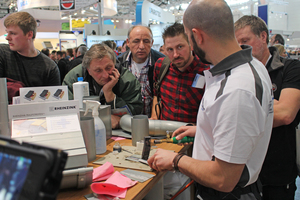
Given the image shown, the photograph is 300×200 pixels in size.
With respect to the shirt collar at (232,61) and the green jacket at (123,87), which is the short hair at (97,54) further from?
the shirt collar at (232,61)

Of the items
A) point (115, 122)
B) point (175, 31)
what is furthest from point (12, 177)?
point (175, 31)

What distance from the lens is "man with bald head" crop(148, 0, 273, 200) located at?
0.81 meters

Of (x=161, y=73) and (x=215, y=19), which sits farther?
(x=161, y=73)

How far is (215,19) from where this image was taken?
36.4 inches

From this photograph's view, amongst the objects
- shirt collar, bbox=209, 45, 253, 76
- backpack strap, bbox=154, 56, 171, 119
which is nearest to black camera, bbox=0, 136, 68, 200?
shirt collar, bbox=209, 45, 253, 76

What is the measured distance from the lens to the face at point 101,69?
6.62 ft

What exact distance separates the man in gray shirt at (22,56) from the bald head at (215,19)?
6.49 ft

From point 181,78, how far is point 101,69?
74 cm

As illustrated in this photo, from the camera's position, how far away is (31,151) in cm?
36

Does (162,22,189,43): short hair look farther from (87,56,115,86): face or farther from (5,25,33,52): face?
(5,25,33,52): face

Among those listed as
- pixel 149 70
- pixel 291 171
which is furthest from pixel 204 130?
pixel 149 70

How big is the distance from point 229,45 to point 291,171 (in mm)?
1161

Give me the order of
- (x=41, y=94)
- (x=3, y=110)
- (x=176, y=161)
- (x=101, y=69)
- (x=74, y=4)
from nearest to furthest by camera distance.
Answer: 1. (x=176, y=161)
2. (x=3, y=110)
3. (x=41, y=94)
4. (x=101, y=69)
5. (x=74, y=4)

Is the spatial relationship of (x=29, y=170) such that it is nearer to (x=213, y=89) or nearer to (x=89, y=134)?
(x=213, y=89)
